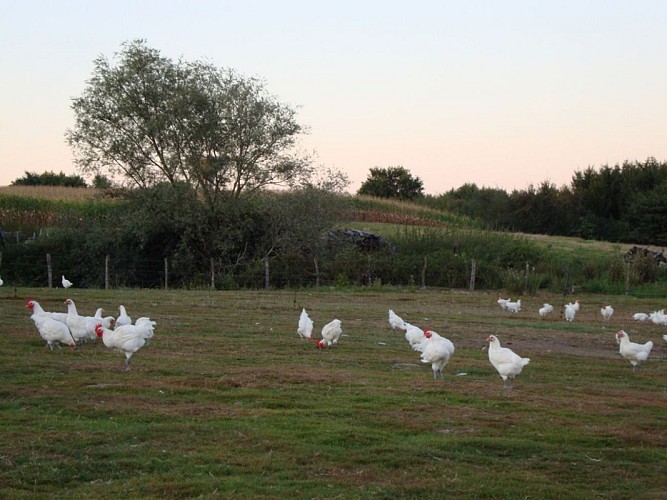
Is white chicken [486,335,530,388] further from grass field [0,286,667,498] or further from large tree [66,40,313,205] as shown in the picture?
large tree [66,40,313,205]

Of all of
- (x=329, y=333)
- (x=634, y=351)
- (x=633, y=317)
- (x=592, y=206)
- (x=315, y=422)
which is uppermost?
(x=592, y=206)

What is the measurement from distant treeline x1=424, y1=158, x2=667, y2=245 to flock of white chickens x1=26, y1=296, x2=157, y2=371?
65929 millimetres

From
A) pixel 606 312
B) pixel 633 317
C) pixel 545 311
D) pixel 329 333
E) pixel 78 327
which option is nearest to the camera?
pixel 78 327

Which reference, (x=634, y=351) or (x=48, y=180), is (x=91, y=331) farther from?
(x=48, y=180)

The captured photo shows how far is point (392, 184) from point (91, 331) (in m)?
82.3

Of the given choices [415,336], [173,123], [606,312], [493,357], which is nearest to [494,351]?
[493,357]

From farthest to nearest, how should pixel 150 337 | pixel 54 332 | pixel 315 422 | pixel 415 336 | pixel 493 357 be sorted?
pixel 415 336
pixel 150 337
pixel 54 332
pixel 493 357
pixel 315 422

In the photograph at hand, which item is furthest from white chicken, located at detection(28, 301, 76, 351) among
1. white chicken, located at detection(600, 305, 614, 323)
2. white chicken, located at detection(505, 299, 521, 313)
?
white chicken, located at detection(600, 305, 614, 323)

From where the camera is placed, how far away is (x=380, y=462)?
11.1 metres

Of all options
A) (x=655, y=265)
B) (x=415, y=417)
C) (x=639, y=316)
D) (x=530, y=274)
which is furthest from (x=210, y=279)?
(x=415, y=417)

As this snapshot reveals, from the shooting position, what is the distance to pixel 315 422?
509 inches

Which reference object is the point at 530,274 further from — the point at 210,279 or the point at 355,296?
the point at 210,279

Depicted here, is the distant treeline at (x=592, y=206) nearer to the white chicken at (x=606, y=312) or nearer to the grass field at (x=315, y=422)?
the white chicken at (x=606, y=312)

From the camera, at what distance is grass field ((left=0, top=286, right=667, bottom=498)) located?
1030 cm
